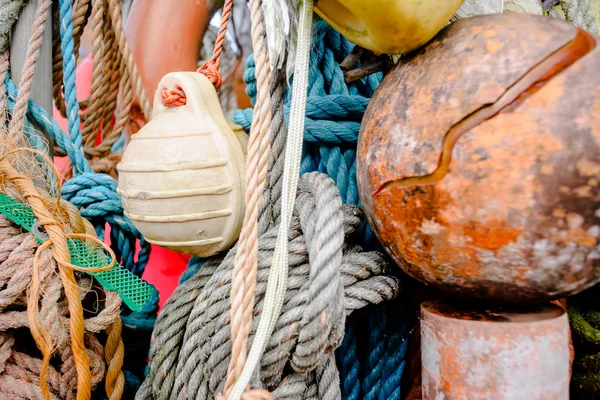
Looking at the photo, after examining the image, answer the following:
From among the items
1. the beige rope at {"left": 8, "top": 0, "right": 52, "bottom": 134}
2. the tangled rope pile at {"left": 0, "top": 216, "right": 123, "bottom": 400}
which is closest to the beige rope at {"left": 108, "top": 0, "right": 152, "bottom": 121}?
the beige rope at {"left": 8, "top": 0, "right": 52, "bottom": 134}

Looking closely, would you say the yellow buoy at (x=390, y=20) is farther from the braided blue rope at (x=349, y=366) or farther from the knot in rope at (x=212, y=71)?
the braided blue rope at (x=349, y=366)

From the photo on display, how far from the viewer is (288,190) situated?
1.55ft

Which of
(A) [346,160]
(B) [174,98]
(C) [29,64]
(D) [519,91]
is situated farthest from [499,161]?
(C) [29,64]

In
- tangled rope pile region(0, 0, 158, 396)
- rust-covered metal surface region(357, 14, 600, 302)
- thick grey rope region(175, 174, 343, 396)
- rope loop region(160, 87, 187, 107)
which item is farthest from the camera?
tangled rope pile region(0, 0, 158, 396)

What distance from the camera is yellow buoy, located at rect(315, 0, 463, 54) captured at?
45 centimetres

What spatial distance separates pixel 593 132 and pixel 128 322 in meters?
0.69

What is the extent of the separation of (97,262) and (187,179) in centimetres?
21

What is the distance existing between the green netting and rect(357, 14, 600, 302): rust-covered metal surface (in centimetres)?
41

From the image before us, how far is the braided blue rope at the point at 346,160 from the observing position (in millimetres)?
647

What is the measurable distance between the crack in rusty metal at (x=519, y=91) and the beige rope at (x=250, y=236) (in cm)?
16

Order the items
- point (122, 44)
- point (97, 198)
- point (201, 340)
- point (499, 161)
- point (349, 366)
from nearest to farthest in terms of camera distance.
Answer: point (499, 161)
point (201, 340)
point (349, 366)
point (97, 198)
point (122, 44)

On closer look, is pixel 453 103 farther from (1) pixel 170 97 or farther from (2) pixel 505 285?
(1) pixel 170 97

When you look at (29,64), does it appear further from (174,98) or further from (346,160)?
(346,160)

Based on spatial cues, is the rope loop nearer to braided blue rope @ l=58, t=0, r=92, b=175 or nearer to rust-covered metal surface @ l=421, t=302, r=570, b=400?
braided blue rope @ l=58, t=0, r=92, b=175
